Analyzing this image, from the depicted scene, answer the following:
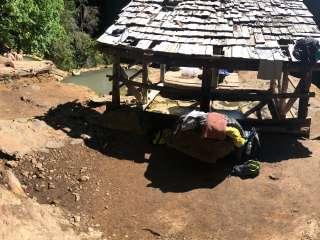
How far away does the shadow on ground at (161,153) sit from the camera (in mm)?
9906

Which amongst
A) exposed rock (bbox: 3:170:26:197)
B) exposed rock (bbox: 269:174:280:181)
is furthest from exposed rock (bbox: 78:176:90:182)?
exposed rock (bbox: 269:174:280:181)

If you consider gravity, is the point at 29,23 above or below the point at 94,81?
above

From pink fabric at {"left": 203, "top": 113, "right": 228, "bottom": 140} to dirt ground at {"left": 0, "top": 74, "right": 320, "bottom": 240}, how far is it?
0.87 metres

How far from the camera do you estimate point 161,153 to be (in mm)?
10930

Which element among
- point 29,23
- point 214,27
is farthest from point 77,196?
point 29,23

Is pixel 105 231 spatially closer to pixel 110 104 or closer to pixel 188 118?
pixel 188 118

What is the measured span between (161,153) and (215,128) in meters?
1.65

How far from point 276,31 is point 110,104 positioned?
478cm

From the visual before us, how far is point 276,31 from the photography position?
1173 cm

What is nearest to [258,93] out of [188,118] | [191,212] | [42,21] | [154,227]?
[188,118]

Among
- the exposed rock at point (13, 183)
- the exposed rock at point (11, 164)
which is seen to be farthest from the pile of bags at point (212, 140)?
the exposed rock at point (13, 183)

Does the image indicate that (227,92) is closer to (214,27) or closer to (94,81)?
(214,27)

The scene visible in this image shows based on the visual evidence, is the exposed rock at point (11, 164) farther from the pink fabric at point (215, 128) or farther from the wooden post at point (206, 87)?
the wooden post at point (206, 87)

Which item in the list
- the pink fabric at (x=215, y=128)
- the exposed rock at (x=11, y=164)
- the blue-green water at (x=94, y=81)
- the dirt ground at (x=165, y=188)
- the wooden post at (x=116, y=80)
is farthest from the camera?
the blue-green water at (x=94, y=81)
